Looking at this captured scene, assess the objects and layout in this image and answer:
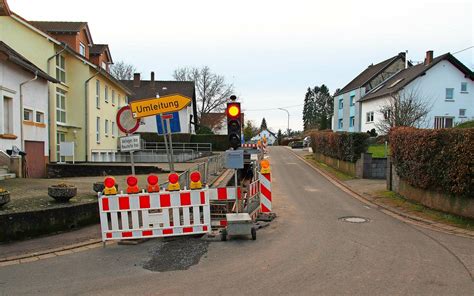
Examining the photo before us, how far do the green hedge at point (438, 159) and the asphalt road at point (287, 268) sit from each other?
5.25ft

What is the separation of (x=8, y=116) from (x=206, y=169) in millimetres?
8882

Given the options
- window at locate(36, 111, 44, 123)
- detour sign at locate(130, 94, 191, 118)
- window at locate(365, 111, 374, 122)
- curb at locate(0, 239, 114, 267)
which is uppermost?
window at locate(365, 111, 374, 122)

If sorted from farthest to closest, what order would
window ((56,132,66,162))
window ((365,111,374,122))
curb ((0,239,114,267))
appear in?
window ((365,111,374,122)), window ((56,132,66,162)), curb ((0,239,114,267))

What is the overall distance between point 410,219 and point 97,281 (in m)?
7.98

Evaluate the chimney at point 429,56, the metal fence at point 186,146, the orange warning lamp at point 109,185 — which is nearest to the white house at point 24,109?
the orange warning lamp at point 109,185

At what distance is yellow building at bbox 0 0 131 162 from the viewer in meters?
23.5

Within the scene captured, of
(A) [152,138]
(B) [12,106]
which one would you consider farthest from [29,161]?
(A) [152,138]

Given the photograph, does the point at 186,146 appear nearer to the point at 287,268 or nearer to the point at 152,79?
the point at 152,79

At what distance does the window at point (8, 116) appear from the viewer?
1639 cm

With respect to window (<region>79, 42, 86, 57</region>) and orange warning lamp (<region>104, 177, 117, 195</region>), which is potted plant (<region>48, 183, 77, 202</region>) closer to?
orange warning lamp (<region>104, 177, 117, 195</region>)

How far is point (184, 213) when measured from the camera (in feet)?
25.5

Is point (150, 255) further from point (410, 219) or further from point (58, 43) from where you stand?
point (58, 43)

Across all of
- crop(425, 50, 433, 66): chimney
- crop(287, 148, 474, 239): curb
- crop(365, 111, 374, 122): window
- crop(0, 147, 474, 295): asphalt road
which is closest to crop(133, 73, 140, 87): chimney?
crop(365, 111, 374, 122): window

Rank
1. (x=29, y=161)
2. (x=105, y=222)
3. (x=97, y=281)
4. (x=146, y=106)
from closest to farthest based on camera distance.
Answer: (x=97, y=281) → (x=105, y=222) → (x=146, y=106) → (x=29, y=161)
